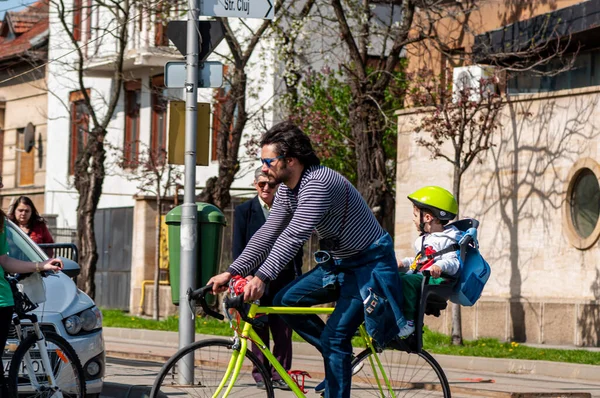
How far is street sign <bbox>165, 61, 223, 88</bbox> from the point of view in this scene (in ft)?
33.5

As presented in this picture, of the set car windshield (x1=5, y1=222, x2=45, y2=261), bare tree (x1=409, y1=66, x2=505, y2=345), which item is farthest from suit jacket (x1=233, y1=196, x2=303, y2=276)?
bare tree (x1=409, y1=66, x2=505, y2=345)

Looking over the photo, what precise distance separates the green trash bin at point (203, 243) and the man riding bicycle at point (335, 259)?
11.6 ft

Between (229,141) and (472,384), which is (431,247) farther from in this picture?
(229,141)

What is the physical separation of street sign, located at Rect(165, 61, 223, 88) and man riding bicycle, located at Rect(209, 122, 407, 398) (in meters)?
3.34

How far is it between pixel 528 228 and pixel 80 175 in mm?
11059

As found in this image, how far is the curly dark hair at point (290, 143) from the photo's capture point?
22.5 ft

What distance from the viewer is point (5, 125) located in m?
37.4

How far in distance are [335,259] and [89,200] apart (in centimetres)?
1951

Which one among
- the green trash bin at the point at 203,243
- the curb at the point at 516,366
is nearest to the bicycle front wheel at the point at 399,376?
the green trash bin at the point at 203,243

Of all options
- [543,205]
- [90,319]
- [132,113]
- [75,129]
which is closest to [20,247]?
[90,319]

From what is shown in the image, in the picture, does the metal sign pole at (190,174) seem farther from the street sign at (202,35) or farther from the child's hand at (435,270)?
the child's hand at (435,270)

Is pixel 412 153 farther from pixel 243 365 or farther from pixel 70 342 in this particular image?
pixel 243 365

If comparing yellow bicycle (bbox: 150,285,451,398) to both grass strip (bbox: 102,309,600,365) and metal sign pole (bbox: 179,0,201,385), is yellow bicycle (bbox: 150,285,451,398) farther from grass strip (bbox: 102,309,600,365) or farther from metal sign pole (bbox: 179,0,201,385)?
grass strip (bbox: 102,309,600,365)

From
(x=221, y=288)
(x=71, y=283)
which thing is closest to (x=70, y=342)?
(x=71, y=283)
